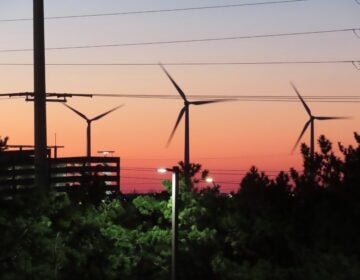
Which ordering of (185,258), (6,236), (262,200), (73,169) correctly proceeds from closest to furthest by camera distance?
(6,236) → (262,200) → (185,258) → (73,169)

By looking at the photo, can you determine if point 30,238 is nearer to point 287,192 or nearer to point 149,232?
point 149,232

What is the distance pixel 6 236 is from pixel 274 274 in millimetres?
8708

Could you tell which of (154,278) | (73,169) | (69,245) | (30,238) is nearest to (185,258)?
(154,278)

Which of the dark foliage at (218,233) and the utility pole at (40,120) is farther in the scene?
the utility pole at (40,120)

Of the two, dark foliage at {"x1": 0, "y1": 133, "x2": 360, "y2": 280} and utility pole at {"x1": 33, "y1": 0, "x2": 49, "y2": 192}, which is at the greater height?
utility pole at {"x1": 33, "y1": 0, "x2": 49, "y2": 192}

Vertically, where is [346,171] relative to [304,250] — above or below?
above

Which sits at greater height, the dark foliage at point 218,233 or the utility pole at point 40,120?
the utility pole at point 40,120

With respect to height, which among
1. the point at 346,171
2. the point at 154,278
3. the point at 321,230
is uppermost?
the point at 346,171

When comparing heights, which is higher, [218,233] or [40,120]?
[40,120]

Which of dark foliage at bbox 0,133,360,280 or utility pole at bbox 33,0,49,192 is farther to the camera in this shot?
utility pole at bbox 33,0,49,192

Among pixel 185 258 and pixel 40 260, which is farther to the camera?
pixel 185 258

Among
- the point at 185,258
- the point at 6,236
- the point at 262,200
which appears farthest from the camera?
the point at 185,258

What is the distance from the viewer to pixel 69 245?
32.8m

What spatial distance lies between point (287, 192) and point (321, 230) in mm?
2985
